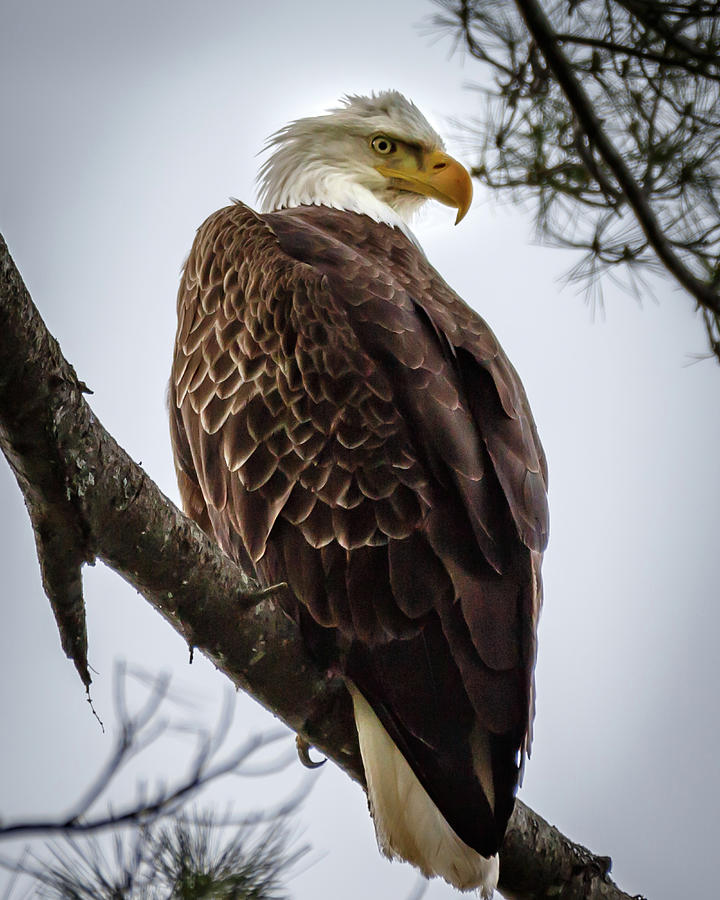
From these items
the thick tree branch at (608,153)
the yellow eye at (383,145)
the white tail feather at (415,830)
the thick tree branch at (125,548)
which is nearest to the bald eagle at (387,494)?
the white tail feather at (415,830)

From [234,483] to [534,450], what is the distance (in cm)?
76

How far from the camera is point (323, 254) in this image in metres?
2.91

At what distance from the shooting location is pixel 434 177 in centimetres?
387

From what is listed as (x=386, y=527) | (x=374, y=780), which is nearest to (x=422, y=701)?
(x=374, y=780)

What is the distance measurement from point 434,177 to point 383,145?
0.27 metres

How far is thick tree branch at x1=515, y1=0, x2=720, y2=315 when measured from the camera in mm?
1773

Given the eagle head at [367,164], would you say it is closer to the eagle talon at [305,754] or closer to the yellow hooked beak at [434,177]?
the yellow hooked beak at [434,177]

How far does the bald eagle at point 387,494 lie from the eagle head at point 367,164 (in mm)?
852

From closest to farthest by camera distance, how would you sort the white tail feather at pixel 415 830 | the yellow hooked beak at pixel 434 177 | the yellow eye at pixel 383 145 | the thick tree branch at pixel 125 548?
the thick tree branch at pixel 125 548, the white tail feather at pixel 415 830, the yellow hooked beak at pixel 434 177, the yellow eye at pixel 383 145

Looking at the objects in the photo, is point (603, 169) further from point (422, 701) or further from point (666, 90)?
point (422, 701)

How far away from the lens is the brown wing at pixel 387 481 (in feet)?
7.48

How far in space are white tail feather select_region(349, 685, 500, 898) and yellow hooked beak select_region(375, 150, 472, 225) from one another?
211 centimetres

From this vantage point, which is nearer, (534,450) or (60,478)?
Answer: (60,478)

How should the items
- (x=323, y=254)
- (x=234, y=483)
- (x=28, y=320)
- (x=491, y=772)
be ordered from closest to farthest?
1. (x=28, y=320)
2. (x=491, y=772)
3. (x=234, y=483)
4. (x=323, y=254)
